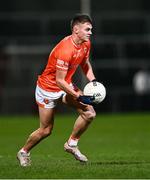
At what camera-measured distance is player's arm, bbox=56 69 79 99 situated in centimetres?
1412

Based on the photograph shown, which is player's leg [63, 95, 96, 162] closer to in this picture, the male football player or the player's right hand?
the male football player

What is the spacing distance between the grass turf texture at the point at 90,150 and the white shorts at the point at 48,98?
98 centimetres

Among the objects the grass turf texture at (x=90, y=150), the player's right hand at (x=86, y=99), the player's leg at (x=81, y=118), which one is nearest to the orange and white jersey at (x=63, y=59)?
the player's leg at (x=81, y=118)

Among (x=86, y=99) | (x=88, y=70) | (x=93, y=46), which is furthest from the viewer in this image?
(x=93, y=46)

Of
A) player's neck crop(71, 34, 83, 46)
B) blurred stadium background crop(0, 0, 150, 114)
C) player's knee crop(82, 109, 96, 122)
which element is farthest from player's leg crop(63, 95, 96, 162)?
blurred stadium background crop(0, 0, 150, 114)

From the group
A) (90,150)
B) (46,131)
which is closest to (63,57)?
(46,131)

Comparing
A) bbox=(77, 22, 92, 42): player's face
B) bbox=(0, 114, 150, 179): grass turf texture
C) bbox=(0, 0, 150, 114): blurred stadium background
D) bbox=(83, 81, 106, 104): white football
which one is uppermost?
bbox=(77, 22, 92, 42): player's face

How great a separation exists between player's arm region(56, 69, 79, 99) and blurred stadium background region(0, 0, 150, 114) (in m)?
24.3

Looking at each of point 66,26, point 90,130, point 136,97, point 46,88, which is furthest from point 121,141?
point 66,26

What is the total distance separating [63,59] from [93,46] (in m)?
28.4

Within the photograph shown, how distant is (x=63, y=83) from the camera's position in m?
14.1

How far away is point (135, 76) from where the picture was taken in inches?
1623

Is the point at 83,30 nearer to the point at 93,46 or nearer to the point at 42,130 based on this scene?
the point at 42,130

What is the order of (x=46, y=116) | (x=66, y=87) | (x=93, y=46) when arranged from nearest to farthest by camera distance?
1. (x=66, y=87)
2. (x=46, y=116)
3. (x=93, y=46)
